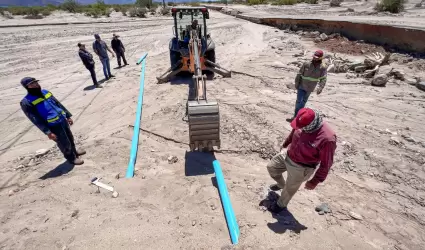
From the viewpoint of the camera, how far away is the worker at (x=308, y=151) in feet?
8.88

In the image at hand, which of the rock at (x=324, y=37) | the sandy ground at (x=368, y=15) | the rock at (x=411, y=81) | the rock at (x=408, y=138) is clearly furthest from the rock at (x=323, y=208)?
the rock at (x=324, y=37)

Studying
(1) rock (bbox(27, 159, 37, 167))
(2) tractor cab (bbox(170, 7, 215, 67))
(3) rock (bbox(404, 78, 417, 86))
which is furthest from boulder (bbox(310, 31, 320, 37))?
(1) rock (bbox(27, 159, 37, 167))

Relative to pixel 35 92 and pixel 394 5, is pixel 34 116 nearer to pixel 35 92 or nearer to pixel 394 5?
pixel 35 92

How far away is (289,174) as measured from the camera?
10.4 ft

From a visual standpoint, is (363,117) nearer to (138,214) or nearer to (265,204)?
(265,204)

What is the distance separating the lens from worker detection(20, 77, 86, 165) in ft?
13.0

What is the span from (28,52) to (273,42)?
13.8 m

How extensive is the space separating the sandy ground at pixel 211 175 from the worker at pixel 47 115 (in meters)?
0.45

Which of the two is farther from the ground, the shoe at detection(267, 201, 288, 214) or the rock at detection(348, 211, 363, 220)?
the shoe at detection(267, 201, 288, 214)

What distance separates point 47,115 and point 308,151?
161 inches

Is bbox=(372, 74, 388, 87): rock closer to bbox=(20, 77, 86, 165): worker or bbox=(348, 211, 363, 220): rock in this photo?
bbox=(348, 211, 363, 220): rock

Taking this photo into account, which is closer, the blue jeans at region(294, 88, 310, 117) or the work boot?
the work boot

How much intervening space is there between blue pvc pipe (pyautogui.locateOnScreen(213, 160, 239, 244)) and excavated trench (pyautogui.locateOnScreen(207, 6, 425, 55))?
987 cm

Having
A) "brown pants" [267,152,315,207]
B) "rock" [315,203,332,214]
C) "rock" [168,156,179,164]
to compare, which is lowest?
"rock" [315,203,332,214]
